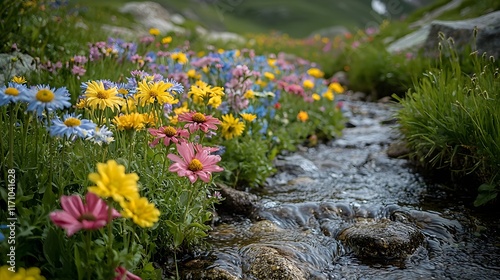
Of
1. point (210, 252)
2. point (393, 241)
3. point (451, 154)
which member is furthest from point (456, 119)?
point (210, 252)

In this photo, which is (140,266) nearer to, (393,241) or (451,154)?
(393,241)

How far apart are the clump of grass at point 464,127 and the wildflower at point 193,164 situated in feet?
5.59

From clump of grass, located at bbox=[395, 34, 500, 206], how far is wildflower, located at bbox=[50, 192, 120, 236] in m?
2.27

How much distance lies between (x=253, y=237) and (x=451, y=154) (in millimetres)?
1804

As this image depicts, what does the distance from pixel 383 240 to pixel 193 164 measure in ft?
4.23

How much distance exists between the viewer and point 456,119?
3.33 m

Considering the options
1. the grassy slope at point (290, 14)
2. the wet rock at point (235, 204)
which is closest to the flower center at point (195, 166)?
the wet rock at point (235, 204)

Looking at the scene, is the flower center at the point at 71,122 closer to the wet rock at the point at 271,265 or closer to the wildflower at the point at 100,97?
the wildflower at the point at 100,97

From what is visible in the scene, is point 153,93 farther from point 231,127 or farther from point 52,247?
point 231,127

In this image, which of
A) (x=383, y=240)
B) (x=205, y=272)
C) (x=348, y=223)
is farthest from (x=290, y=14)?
(x=205, y=272)

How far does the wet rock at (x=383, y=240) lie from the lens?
2.51 metres

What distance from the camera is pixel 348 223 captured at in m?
3.00

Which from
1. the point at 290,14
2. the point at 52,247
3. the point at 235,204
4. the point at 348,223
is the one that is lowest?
the point at 290,14

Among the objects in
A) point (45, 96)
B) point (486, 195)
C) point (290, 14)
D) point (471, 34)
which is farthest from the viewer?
point (290, 14)
